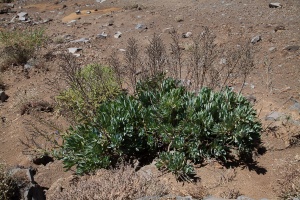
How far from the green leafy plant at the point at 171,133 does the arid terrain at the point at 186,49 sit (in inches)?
9.7

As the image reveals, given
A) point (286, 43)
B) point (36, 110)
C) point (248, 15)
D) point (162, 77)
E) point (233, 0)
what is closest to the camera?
point (162, 77)

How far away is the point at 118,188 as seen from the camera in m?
3.32

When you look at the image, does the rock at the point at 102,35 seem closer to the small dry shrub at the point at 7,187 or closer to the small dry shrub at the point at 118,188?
the small dry shrub at the point at 7,187

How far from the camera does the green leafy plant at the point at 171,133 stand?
3797 millimetres

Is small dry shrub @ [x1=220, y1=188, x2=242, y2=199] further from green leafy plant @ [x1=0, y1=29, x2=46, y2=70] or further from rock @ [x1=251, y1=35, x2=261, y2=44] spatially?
green leafy plant @ [x1=0, y1=29, x2=46, y2=70]

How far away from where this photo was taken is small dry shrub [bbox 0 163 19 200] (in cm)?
364

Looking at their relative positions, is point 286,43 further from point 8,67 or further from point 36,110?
point 8,67

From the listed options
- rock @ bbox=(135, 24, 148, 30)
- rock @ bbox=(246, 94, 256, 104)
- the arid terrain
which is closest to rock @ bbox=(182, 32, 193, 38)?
the arid terrain

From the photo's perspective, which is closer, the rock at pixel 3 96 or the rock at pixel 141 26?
the rock at pixel 3 96

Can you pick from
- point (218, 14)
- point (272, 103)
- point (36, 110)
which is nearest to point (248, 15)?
point (218, 14)

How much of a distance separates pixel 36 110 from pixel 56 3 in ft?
41.8

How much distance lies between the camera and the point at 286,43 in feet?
23.8

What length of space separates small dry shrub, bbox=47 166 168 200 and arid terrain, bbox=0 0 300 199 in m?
0.30

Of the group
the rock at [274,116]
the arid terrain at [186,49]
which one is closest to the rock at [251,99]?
the arid terrain at [186,49]
